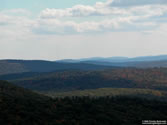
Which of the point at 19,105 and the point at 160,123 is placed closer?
the point at 160,123

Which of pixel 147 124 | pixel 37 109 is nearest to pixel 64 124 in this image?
pixel 37 109

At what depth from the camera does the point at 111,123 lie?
48.2 metres

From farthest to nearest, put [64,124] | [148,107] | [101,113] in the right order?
1. [148,107]
2. [101,113]
3. [64,124]

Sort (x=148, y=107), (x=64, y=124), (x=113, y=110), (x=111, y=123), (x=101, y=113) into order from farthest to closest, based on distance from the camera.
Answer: (x=148, y=107)
(x=113, y=110)
(x=101, y=113)
(x=111, y=123)
(x=64, y=124)

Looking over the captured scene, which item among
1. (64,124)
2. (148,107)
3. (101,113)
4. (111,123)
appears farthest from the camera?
(148,107)

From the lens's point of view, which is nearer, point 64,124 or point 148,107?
point 64,124

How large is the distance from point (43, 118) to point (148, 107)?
23861 mm

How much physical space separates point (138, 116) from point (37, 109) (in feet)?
49.2

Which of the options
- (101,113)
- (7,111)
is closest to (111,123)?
(101,113)

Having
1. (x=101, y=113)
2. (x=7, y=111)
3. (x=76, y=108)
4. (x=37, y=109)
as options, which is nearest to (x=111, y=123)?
(x=101, y=113)

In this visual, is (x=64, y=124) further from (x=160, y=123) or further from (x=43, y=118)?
(x=160, y=123)

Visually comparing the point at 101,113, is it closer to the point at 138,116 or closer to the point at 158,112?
the point at 138,116

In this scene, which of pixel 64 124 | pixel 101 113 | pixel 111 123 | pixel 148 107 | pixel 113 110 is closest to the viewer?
pixel 64 124

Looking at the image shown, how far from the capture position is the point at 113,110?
184 feet
